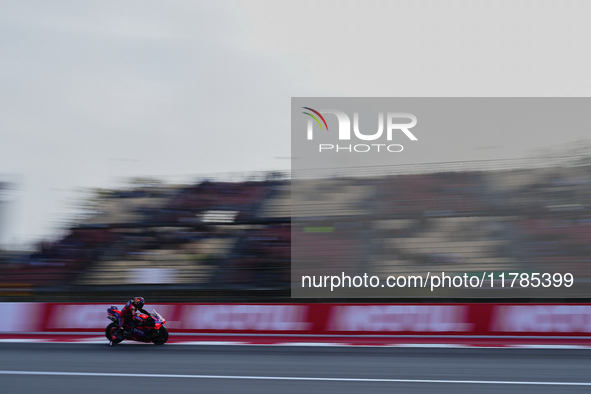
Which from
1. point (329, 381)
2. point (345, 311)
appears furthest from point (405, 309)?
point (329, 381)

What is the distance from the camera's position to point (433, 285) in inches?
532

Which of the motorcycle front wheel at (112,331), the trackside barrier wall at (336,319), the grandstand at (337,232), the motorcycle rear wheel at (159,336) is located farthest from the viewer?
the grandstand at (337,232)

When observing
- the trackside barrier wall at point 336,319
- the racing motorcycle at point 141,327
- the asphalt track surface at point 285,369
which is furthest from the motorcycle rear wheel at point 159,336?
the trackside barrier wall at point 336,319

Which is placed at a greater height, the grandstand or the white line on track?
the grandstand

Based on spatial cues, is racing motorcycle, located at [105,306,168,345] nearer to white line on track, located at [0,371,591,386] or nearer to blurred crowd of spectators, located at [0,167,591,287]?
white line on track, located at [0,371,591,386]

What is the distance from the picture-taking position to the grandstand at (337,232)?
14.0 m

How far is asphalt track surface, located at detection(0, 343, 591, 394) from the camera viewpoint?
6648 mm

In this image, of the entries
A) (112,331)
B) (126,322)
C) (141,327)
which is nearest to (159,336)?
(141,327)

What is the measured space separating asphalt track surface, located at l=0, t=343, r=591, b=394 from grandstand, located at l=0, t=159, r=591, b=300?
4.64 m

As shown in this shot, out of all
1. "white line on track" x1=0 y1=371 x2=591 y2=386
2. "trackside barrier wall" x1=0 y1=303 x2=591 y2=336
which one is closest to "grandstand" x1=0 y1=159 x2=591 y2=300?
"trackside barrier wall" x1=0 y1=303 x2=591 y2=336

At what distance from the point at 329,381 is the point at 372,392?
2.42 feet

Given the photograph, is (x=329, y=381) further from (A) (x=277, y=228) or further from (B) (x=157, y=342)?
(A) (x=277, y=228)

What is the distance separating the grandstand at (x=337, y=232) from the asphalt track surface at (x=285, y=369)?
4637 mm

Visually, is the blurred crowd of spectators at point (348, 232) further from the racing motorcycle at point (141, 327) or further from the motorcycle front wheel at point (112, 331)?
the motorcycle front wheel at point (112, 331)
